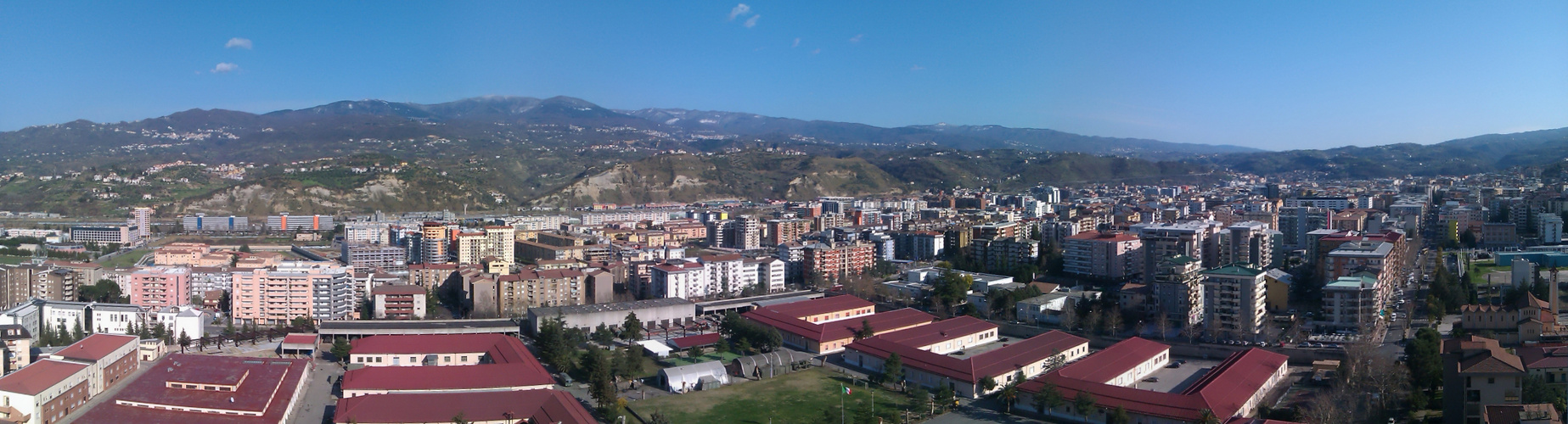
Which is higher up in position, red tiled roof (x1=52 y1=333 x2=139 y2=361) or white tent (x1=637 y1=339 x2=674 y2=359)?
red tiled roof (x1=52 y1=333 x2=139 y2=361)

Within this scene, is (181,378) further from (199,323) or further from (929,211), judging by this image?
(929,211)

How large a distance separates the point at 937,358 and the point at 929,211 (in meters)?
16.3

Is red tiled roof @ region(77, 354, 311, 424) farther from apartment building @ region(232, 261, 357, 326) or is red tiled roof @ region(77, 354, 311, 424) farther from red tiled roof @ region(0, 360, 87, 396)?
apartment building @ region(232, 261, 357, 326)

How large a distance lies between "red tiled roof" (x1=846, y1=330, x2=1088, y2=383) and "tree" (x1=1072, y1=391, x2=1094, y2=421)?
2.99ft

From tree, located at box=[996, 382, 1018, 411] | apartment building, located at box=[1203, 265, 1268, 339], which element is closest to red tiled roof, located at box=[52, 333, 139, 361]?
tree, located at box=[996, 382, 1018, 411]

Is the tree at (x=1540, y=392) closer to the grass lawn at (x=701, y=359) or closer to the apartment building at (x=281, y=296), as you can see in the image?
the grass lawn at (x=701, y=359)

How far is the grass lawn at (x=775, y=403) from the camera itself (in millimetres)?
7035

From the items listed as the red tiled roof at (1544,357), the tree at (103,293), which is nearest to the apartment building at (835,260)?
the red tiled roof at (1544,357)

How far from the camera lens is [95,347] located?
7805 millimetres

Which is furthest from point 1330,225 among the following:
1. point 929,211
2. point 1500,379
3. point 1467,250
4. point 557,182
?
point 557,182

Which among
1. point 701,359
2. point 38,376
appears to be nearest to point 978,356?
point 701,359

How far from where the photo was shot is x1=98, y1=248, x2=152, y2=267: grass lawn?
15777mm

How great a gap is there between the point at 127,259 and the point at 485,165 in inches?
709

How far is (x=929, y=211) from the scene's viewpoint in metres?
24.1
